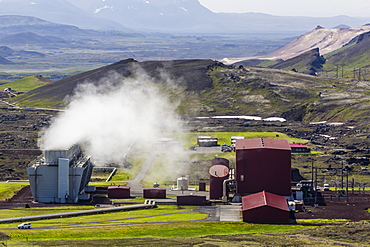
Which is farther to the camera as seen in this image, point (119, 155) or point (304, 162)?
point (119, 155)

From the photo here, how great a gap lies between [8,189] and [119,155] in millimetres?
43165

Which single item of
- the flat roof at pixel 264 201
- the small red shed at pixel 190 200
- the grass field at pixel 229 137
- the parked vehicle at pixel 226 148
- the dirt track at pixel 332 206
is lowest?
the dirt track at pixel 332 206

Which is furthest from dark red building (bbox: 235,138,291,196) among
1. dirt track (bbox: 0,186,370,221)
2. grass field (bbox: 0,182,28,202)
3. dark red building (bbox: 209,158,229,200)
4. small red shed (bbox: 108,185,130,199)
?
grass field (bbox: 0,182,28,202)

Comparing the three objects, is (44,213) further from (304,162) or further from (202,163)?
(304,162)

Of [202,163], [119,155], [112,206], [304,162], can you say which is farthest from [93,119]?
[112,206]

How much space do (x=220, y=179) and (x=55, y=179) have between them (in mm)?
27839

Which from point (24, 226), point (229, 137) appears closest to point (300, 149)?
point (229, 137)

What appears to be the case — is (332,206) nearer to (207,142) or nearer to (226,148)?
(226,148)

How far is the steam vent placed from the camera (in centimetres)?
11825

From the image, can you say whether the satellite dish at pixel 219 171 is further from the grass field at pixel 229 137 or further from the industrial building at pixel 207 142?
the grass field at pixel 229 137

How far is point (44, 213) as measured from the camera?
10688 cm

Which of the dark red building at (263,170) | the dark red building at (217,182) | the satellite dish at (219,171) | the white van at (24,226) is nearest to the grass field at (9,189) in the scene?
the white van at (24,226)

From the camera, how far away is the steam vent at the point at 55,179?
118 metres

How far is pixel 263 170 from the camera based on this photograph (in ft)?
381
